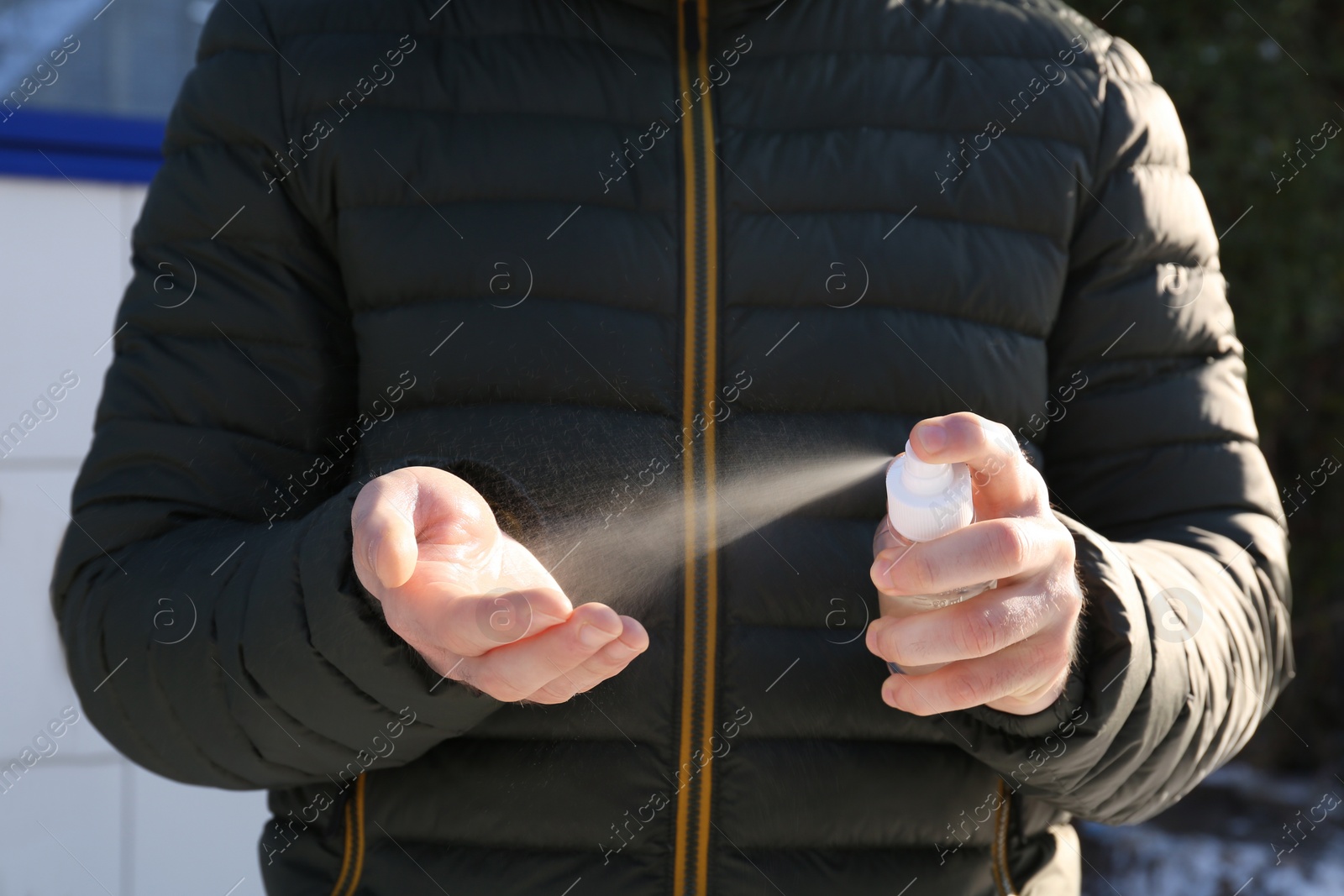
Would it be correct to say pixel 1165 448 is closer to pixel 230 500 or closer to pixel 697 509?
pixel 697 509

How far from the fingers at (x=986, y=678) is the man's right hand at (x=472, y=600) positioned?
0.98ft

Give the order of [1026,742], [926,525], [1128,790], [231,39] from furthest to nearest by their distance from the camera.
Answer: [231,39], [1128,790], [1026,742], [926,525]

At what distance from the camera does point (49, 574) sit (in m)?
2.86

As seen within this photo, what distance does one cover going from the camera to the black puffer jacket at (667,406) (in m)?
1.29

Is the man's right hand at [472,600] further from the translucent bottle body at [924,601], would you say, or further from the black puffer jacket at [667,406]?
the translucent bottle body at [924,601]

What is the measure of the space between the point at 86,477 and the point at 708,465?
774 millimetres

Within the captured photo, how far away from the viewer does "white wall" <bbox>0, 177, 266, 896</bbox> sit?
9.20 feet

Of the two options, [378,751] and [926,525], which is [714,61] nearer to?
[926,525]

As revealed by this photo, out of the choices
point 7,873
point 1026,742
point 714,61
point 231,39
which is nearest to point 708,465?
point 1026,742

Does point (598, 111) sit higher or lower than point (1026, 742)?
higher

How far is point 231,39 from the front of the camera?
1.50 meters

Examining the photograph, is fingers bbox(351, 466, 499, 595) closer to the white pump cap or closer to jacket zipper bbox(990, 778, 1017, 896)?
the white pump cap

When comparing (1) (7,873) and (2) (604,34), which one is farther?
(1) (7,873)

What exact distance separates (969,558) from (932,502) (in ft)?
0.36
